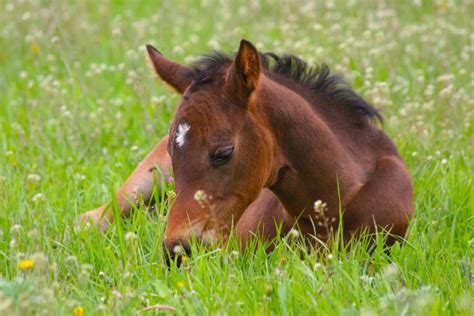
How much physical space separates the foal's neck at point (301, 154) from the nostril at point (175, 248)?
73 cm

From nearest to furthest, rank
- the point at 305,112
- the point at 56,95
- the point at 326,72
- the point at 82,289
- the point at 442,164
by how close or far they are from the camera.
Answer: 1. the point at 82,289
2. the point at 305,112
3. the point at 326,72
4. the point at 442,164
5. the point at 56,95

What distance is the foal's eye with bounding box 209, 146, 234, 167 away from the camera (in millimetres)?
4863

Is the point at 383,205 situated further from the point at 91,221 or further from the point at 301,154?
the point at 91,221

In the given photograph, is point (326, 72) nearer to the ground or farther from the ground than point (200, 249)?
farther from the ground

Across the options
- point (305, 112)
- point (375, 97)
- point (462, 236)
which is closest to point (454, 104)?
point (375, 97)

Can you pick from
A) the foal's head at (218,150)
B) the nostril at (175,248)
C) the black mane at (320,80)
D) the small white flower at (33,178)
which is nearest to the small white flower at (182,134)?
the foal's head at (218,150)

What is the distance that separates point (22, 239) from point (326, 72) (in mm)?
2031

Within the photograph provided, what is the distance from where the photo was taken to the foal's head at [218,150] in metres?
4.82

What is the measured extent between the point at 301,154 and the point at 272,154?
23 cm

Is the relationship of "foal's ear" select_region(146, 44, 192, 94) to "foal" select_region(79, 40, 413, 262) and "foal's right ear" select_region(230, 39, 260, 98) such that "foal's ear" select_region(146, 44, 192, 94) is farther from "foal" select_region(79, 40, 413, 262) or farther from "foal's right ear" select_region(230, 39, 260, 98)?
"foal's right ear" select_region(230, 39, 260, 98)

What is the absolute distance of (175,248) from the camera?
15.6 ft

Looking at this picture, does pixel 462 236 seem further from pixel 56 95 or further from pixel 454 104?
pixel 56 95

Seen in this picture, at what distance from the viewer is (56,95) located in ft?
28.5

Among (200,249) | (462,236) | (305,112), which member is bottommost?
(462,236)
